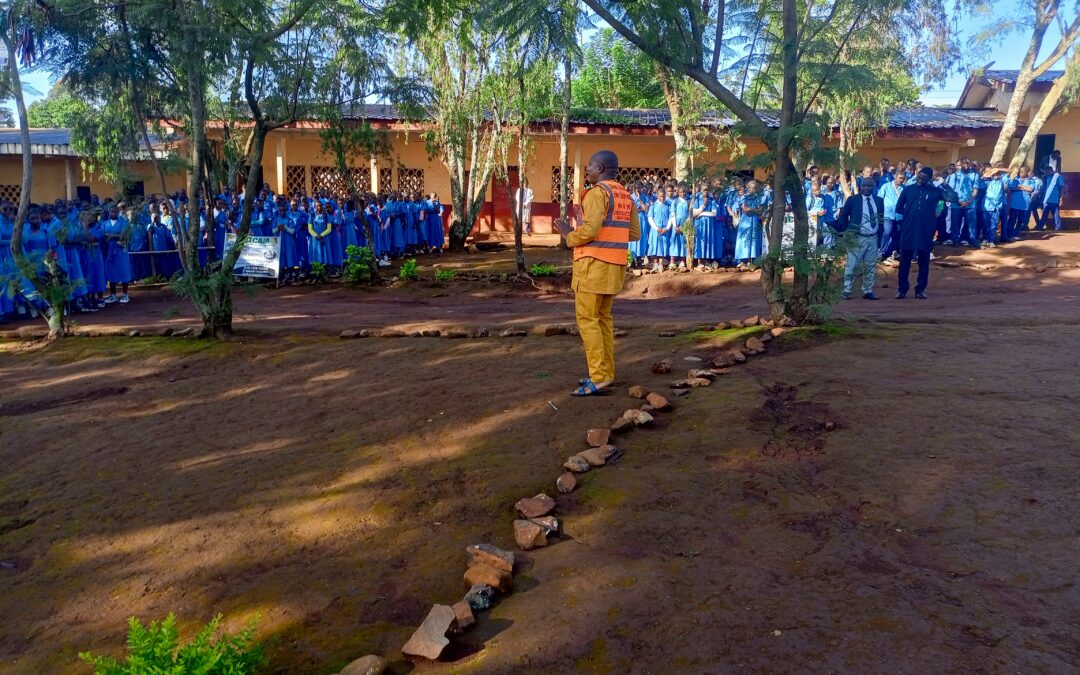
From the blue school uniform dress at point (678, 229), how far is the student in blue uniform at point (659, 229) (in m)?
0.10

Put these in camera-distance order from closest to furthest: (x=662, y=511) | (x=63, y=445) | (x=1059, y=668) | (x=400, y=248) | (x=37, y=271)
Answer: (x=1059, y=668), (x=662, y=511), (x=63, y=445), (x=37, y=271), (x=400, y=248)

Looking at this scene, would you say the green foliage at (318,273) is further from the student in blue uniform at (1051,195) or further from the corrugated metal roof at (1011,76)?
the corrugated metal roof at (1011,76)

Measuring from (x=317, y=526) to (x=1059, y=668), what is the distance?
382 centimetres

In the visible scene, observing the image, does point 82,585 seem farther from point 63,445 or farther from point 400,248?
point 400,248

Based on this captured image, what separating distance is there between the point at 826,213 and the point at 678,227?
9.12ft

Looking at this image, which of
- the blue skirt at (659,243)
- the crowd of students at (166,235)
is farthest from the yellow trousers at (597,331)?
the blue skirt at (659,243)

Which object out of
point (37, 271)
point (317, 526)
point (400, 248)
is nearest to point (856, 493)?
point (317, 526)

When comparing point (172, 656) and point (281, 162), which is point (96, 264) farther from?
point (172, 656)

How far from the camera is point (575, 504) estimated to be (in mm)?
4945

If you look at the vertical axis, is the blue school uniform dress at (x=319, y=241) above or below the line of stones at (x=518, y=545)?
above

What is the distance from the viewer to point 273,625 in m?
4.09

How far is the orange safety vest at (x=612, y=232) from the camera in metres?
6.70

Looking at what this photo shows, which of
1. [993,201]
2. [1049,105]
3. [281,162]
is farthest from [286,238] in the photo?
[1049,105]

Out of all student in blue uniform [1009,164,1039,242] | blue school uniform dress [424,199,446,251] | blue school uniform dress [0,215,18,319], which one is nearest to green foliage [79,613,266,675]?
blue school uniform dress [0,215,18,319]
